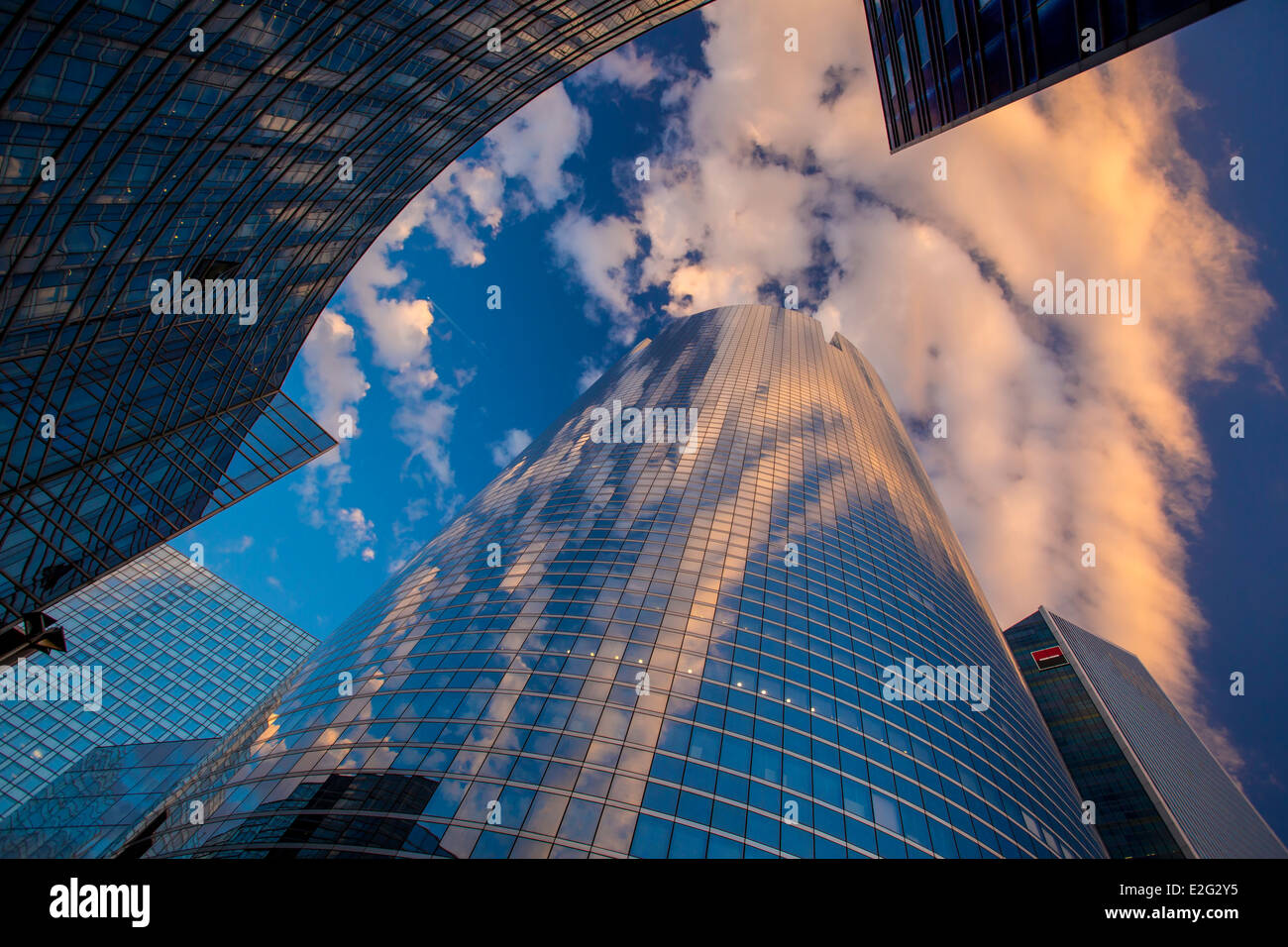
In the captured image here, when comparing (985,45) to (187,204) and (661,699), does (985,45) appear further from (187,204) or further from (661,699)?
(187,204)

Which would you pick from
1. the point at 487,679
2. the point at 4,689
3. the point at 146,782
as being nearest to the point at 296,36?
the point at 487,679

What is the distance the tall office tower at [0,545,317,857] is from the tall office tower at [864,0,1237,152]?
6259cm

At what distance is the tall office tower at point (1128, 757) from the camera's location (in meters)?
77.4

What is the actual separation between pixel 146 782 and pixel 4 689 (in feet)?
114

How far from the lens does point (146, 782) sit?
4428cm

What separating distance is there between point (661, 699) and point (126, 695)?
8037 centimetres

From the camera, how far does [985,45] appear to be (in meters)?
23.3

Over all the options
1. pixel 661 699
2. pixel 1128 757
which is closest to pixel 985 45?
pixel 661 699

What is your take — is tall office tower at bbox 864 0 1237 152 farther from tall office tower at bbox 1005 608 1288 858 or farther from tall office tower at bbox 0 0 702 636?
tall office tower at bbox 1005 608 1288 858

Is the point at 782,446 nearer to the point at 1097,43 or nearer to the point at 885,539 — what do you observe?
the point at 885,539

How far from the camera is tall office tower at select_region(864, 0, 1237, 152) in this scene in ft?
51.2

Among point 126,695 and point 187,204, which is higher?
point 187,204

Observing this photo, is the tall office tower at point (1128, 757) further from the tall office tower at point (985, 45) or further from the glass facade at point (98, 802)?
the glass facade at point (98, 802)
